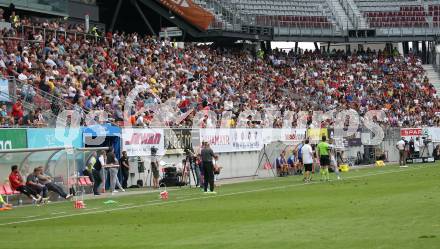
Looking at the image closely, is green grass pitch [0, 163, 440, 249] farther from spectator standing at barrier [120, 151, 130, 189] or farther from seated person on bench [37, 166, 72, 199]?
spectator standing at barrier [120, 151, 130, 189]

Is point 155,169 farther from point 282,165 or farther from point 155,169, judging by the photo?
point 282,165

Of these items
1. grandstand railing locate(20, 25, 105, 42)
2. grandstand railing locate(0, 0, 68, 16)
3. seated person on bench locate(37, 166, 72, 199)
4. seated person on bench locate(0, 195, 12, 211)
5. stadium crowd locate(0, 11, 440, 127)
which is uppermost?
grandstand railing locate(0, 0, 68, 16)

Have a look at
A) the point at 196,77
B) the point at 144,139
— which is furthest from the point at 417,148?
the point at 144,139

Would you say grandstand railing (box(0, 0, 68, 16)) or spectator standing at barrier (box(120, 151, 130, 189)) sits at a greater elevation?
grandstand railing (box(0, 0, 68, 16))

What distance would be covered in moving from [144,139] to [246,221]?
2010 cm

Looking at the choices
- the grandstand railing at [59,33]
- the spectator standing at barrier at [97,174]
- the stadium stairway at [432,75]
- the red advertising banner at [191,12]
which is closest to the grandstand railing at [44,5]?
the grandstand railing at [59,33]

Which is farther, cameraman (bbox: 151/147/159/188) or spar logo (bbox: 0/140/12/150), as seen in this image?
cameraman (bbox: 151/147/159/188)

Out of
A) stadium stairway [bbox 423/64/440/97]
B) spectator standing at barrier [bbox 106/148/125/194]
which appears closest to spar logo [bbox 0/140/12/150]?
spectator standing at barrier [bbox 106/148/125/194]

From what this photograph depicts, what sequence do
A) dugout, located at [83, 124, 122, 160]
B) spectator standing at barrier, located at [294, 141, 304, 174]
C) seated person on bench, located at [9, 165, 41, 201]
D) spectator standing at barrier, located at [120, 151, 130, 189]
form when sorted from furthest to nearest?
spectator standing at barrier, located at [294, 141, 304, 174], spectator standing at barrier, located at [120, 151, 130, 189], dugout, located at [83, 124, 122, 160], seated person on bench, located at [9, 165, 41, 201]

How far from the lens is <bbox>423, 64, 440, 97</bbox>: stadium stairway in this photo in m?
76.6

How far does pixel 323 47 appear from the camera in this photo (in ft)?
279

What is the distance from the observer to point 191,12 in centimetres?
6219

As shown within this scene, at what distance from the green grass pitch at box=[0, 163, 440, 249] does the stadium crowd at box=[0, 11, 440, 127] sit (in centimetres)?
919

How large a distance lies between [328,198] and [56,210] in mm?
7897
